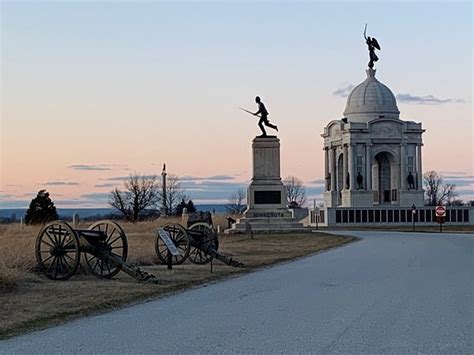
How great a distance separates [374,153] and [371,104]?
5241mm

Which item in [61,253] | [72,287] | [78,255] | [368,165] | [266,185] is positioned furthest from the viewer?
[368,165]

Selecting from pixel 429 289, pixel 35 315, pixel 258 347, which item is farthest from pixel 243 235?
pixel 258 347

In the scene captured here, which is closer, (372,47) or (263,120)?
Answer: (263,120)

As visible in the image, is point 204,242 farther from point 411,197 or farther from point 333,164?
point 333,164

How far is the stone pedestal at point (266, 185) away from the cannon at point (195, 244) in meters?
27.0

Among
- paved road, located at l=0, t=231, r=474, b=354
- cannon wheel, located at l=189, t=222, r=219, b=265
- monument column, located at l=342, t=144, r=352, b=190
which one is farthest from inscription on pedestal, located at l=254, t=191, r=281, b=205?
monument column, located at l=342, t=144, r=352, b=190

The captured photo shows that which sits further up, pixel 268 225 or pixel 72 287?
pixel 268 225

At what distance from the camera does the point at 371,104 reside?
8931 centimetres

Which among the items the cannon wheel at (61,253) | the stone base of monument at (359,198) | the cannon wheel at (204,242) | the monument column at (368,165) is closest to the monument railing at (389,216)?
the stone base of monument at (359,198)

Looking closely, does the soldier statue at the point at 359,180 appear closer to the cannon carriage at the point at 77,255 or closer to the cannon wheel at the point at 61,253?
the cannon carriage at the point at 77,255

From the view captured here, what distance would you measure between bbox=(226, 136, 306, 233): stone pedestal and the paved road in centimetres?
3249

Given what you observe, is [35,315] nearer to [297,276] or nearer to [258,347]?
[258,347]

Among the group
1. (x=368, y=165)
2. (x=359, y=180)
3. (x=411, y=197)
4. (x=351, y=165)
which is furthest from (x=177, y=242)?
(x=411, y=197)

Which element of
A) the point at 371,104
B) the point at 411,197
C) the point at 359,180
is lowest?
the point at 411,197
